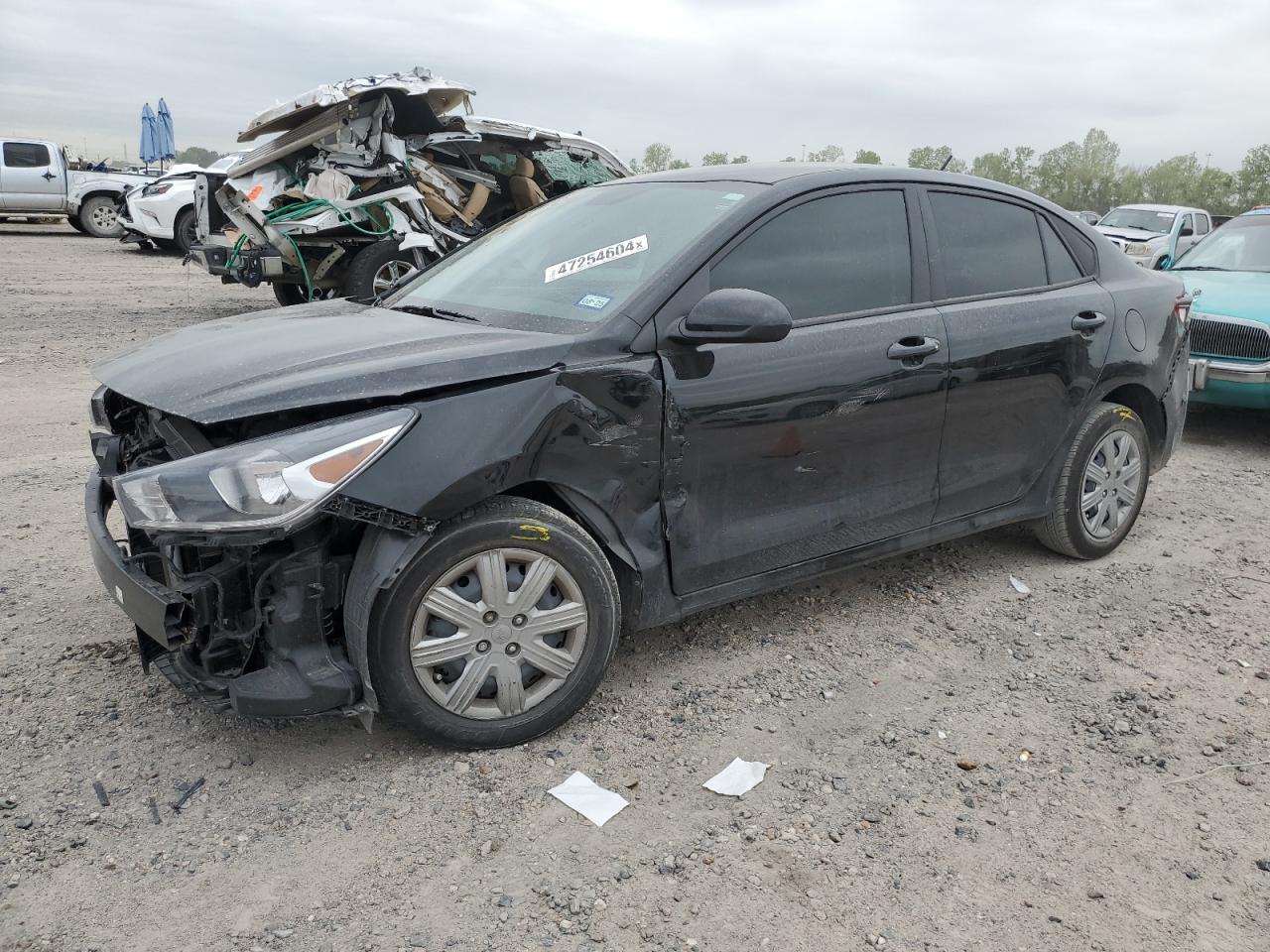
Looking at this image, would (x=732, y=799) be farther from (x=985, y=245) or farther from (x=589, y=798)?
(x=985, y=245)

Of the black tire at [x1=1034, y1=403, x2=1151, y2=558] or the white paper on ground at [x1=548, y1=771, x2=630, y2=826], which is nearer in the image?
the white paper on ground at [x1=548, y1=771, x2=630, y2=826]

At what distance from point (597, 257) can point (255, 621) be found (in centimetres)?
159

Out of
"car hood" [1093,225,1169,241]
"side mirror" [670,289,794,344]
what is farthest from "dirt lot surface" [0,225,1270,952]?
"car hood" [1093,225,1169,241]

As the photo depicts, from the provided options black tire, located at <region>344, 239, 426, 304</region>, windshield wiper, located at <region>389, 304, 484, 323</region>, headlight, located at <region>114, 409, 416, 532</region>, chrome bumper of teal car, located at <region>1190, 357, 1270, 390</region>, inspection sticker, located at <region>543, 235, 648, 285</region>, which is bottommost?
chrome bumper of teal car, located at <region>1190, 357, 1270, 390</region>

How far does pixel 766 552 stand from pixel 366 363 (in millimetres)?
1432

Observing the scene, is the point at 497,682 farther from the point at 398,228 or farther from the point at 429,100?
the point at 429,100

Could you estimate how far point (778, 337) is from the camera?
3111mm

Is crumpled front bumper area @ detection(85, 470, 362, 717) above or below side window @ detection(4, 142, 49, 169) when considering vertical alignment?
below

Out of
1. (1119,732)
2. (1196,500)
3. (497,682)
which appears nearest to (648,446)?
(497,682)

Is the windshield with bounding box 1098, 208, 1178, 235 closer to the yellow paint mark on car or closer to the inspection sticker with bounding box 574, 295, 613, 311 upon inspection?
the inspection sticker with bounding box 574, 295, 613, 311

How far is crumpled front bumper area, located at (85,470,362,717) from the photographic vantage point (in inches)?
106

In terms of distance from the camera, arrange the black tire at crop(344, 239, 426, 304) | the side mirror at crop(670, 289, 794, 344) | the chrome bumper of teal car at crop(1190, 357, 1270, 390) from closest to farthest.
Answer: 1. the side mirror at crop(670, 289, 794, 344)
2. the chrome bumper of teal car at crop(1190, 357, 1270, 390)
3. the black tire at crop(344, 239, 426, 304)

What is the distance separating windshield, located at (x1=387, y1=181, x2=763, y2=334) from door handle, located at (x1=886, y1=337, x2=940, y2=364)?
2.39 ft

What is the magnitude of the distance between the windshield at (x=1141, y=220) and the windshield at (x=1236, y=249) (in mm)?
10869
